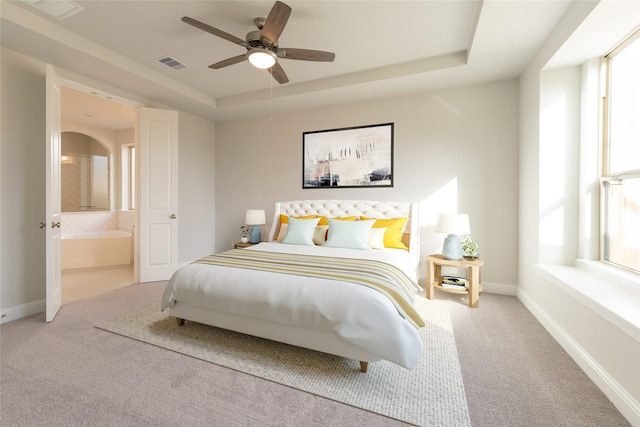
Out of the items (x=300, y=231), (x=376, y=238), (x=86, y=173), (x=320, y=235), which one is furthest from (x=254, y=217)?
(x=86, y=173)

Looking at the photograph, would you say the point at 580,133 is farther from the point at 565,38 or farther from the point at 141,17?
the point at 141,17

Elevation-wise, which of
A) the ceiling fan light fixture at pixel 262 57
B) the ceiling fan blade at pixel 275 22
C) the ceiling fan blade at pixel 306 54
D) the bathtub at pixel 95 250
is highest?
the ceiling fan blade at pixel 275 22

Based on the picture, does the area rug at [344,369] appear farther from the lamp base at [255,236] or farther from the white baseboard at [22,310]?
the lamp base at [255,236]

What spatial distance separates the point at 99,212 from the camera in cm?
607

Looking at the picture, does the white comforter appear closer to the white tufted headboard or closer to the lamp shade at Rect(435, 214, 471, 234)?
the lamp shade at Rect(435, 214, 471, 234)

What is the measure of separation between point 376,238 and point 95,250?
208 inches

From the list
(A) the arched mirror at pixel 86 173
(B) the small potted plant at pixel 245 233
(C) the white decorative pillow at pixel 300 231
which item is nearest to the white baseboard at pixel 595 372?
(C) the white decorative pillow at pixel 300 231

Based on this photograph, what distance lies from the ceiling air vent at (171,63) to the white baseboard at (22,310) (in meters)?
3.06

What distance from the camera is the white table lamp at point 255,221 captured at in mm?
Answer: 4461

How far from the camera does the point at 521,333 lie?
2.46 metres

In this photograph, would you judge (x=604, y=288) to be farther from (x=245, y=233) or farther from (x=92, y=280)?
(x=92, y=280)

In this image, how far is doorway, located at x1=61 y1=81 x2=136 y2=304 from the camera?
4.16 meters

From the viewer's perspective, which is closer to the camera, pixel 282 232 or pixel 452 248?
pixel 452 248

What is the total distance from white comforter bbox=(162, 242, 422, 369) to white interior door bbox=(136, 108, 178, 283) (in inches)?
79.6
